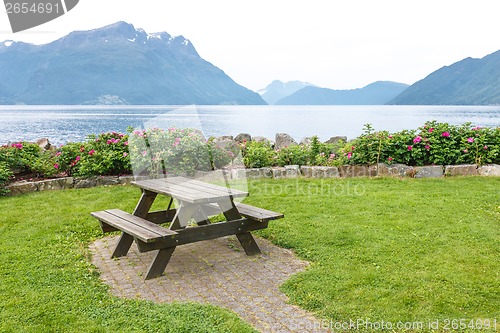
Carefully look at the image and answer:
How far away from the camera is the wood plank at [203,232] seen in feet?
15.0

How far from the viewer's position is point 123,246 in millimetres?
5355

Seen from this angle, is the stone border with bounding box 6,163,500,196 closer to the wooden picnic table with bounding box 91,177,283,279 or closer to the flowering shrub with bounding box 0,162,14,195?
the flowering shrub with bounding box 0,162,14,195

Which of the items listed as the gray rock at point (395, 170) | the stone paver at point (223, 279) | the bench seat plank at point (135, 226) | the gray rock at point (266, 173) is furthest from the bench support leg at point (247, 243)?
the gray rock at point (395, 170)

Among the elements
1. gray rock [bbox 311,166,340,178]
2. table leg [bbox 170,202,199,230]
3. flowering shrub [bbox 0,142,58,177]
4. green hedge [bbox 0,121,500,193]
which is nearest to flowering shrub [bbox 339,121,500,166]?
green hedge [bbox 0,121,500,193]

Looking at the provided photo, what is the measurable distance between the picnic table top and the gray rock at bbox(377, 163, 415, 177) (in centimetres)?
554

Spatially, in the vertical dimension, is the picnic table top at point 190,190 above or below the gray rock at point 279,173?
above

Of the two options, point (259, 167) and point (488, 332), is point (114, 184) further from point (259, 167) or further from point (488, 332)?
point (488, 332)

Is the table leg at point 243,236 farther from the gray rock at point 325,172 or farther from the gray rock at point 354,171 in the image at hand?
the gray rock at point 354,171

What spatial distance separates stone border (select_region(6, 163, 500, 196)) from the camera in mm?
9141

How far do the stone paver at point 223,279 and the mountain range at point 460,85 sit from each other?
16565 cm

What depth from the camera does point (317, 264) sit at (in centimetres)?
485

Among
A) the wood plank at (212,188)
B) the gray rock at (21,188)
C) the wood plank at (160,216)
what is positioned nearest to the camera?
the wood plank at (212,188)

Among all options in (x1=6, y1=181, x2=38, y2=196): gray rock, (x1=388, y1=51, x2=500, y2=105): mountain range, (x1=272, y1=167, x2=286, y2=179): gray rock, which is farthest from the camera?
(x1=388, y1=51, x2=500, y2=105): mountain range

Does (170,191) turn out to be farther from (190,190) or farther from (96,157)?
(96,157)
